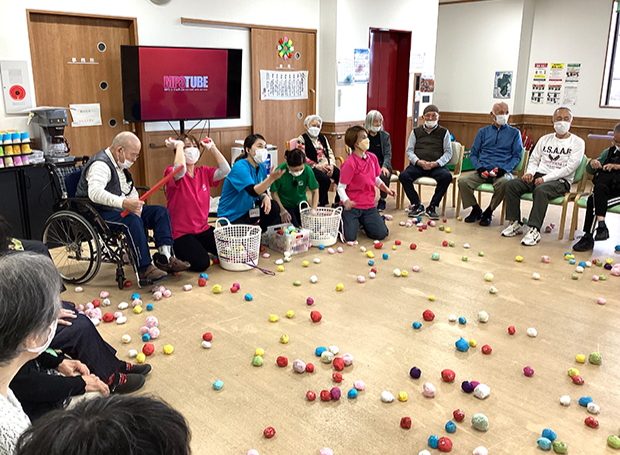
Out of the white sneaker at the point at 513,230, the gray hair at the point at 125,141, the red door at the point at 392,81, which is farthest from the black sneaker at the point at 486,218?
the gray hair at the point at 125,141

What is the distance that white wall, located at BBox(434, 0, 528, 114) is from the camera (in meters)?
8.60

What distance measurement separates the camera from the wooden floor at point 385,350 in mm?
2252

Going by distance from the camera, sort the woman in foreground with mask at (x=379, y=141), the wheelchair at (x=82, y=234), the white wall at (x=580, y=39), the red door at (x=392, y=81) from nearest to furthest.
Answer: the wheelchair at (x=82, y=234) → the woman in foreground with mask at (x=379, y=141) → the red door at (x=392, y=81) → the white wall at (x=580, y=39)

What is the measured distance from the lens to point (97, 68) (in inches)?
203

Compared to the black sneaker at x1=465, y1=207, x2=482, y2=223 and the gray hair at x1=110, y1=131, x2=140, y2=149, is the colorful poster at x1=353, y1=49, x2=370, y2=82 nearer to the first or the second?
the black sneaker at x1=465, y1=207, x2=482, y2=223

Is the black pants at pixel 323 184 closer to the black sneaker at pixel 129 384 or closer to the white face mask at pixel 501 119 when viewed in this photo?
the white face mask at pixel 501 119

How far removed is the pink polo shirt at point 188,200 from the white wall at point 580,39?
6640 millimetres

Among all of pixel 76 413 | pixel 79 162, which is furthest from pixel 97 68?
pixel 76 413

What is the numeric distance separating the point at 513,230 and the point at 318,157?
225 cm

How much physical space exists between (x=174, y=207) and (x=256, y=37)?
3.07 m

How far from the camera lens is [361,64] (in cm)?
730

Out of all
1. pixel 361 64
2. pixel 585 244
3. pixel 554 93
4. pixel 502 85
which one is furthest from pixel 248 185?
pixel 554 93

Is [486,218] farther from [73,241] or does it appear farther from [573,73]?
[573,73]

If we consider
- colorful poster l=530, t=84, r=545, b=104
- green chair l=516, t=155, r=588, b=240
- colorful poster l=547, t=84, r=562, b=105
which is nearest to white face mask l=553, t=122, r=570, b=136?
green chair l=516, t=155, r=588, b=240
